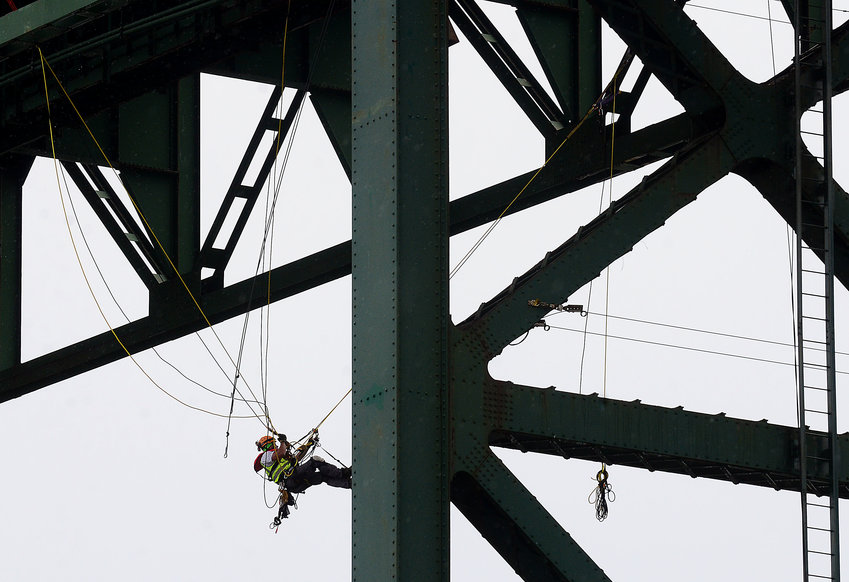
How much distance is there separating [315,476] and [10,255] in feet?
25.4

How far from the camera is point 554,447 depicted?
15.6 metres

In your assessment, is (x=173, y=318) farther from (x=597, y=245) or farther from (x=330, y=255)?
(x=597, y=245)

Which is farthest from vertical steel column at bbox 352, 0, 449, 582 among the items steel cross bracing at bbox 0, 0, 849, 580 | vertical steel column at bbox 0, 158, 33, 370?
vertical steel column at bbox 0, 158, 33, 370

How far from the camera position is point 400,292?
14.0 m

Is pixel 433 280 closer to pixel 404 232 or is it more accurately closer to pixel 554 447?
pixel 404 232

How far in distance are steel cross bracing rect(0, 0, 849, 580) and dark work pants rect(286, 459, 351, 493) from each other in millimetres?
3171

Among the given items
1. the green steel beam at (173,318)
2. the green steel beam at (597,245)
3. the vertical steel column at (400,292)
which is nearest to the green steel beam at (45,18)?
the vertical steel column at (400,292)

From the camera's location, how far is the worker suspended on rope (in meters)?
19.1

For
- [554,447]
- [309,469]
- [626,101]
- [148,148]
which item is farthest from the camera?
[148,148]

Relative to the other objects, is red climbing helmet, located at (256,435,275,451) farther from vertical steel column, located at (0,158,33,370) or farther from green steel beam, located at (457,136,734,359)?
vertical steel column, located at (0,158,33,370)

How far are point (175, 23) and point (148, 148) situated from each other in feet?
10.3

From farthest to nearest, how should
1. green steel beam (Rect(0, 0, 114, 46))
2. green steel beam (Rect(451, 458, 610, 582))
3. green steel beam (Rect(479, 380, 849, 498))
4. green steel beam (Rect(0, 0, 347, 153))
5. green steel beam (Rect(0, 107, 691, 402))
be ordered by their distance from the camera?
1. green steel beam (Rect(0, 107, 691, 402))
2. green steel beam (Rect(0, 0, 347, 153))
3. green steel beam (Rect(0, 0, 114, 46))
4. green steel beam (Rect(479, 380, 849, 498))
5. green steel beam (Rect(451, 458, 610, 582))

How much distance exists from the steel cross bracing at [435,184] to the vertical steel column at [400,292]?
0.02m

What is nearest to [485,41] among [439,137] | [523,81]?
[523,81]
